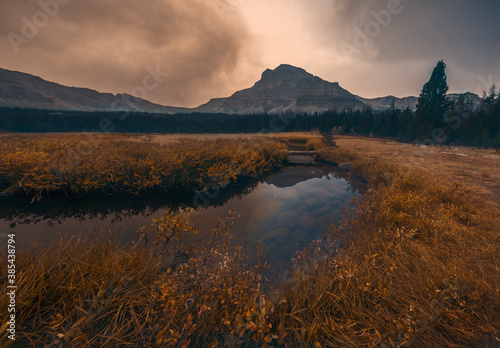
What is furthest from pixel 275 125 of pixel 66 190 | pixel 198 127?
pixel 66 190

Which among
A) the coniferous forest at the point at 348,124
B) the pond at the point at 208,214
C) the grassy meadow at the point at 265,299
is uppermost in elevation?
the coniferous forest at the point at 348,124

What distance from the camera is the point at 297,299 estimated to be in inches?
124

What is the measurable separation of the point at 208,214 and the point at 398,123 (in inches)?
2679

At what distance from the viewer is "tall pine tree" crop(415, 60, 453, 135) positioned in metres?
45.2

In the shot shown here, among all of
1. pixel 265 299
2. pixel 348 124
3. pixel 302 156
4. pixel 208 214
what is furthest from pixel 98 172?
pixel 348 124

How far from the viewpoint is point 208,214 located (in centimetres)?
850

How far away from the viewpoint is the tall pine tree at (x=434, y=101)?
45250mm

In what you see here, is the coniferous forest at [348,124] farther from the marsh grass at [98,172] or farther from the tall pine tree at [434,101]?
the marsh grass at [98,172]

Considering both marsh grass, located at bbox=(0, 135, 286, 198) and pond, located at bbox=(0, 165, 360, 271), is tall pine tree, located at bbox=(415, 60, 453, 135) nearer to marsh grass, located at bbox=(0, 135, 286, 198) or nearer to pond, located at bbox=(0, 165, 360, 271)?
pond, located at bbox=(0, 165, 360, 271)

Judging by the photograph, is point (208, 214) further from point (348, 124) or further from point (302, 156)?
point (348, 124)

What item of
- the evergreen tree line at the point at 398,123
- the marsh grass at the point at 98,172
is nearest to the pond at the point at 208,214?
the marsh grass at the point at 98,172

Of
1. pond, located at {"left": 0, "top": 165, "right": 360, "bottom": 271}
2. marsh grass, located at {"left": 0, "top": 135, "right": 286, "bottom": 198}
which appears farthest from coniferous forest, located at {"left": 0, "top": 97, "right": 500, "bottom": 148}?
marsh grass, located at {"left": 0, "top": 135, "right": 286, "bottom": 198}

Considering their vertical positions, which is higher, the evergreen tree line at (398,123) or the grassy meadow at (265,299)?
the evergreen tree line at (398,123)

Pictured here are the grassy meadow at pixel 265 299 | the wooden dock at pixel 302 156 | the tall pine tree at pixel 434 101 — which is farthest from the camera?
the tall pine tree at pixel 434 101
